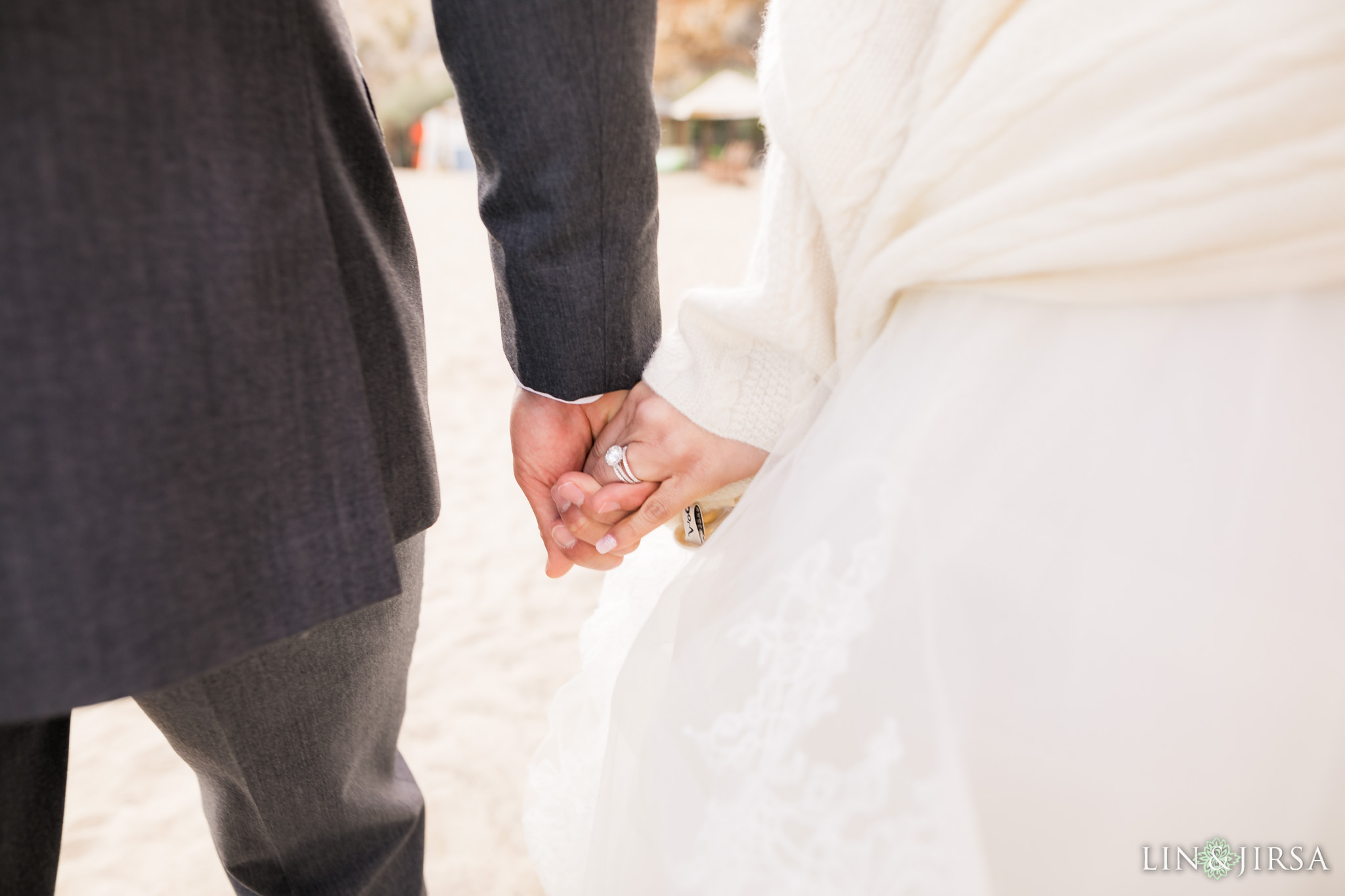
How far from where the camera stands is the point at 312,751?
0.81m

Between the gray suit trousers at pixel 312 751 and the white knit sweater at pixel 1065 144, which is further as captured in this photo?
the gray suit trousers at pixel 312 751

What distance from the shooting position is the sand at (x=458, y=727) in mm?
1527

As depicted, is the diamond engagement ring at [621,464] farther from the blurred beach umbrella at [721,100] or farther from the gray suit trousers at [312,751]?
the blurred beach umbrella at [721,100]

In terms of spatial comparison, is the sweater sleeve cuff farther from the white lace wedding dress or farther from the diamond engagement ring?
the white lace wedding dress

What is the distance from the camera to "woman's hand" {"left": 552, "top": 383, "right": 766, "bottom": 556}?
2.88 feet

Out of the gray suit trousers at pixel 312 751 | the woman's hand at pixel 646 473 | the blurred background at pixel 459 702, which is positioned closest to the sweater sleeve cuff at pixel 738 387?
the woman's hand at pixel 646 473

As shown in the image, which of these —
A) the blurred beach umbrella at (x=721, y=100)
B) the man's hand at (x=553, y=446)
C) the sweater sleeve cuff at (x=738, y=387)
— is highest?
the sweater sleeve cuff at (x=738, y=387)

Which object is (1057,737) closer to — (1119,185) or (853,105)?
(1119,185)

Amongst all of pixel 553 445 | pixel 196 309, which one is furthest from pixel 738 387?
pixel 196 309

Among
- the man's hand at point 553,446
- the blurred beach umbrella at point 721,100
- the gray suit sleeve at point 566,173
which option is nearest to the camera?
the gray suit sleeve at point 566,173

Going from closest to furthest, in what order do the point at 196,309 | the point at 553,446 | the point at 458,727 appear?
the point at 196,309 → the point at 553,446 → the point at 458,727

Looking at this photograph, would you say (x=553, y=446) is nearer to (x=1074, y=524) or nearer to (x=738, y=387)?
(x=738, y=387)

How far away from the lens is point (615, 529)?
0.98 meters

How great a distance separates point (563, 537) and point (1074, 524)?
673 millimetres
